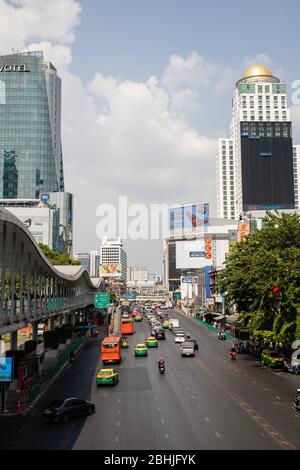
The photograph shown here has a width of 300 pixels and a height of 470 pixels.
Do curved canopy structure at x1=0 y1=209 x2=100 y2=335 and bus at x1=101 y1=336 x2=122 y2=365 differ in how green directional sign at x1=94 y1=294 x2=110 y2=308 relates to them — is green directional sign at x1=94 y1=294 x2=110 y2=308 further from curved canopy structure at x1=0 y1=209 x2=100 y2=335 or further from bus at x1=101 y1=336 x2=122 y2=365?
bus at x1=101 y1=336 x2=122 y2=365

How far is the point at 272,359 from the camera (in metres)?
48.2

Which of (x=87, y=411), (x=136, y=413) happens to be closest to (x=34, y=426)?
(x=87, y=411)

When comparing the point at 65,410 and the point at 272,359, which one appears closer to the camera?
the point at 65,410

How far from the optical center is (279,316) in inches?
1772

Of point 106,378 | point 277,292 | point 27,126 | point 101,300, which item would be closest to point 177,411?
point 106,378

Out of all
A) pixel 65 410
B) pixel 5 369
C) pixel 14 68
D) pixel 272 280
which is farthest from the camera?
pixel 14 68

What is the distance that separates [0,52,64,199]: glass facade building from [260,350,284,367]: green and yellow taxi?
13794 cm

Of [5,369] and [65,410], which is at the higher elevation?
[5,369]

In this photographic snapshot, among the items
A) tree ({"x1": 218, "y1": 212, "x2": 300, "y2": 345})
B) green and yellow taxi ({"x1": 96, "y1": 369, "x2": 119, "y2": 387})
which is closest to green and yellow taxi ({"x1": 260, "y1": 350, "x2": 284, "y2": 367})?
tree ({"x1": 218, "y1": 212, "x2": 300, "y2": 345})

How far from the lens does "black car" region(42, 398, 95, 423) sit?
1070 inches

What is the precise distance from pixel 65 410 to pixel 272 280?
25360 mm

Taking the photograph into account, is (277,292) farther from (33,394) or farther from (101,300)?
(101,300)
